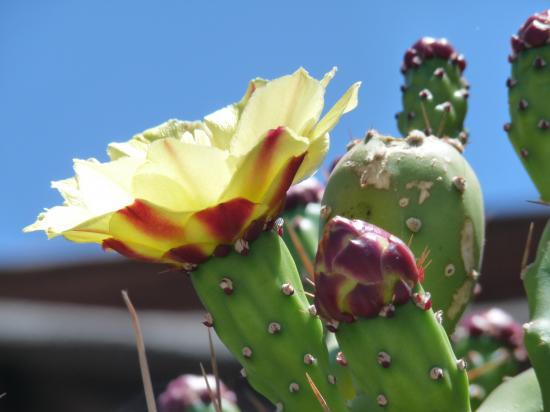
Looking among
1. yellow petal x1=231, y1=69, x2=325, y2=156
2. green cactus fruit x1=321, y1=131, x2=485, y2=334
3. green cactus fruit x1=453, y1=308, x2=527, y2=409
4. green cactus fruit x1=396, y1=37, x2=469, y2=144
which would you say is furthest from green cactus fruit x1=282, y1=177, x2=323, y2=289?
yellow petal x1=231, y1=69, x2=325, y2=156

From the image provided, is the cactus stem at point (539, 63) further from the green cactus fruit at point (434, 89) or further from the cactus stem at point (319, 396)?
the cactus stem at point (319, 396)

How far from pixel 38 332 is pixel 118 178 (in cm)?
313

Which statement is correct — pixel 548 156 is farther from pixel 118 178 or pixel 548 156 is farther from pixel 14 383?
pixel 14 383

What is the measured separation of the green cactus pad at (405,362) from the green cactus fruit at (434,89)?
2.15 feet

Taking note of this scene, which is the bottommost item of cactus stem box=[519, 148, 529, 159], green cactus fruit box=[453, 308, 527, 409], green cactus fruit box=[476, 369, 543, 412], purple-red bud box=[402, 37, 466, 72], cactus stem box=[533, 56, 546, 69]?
green cactus fruit box=[453, 308, 527, 409]

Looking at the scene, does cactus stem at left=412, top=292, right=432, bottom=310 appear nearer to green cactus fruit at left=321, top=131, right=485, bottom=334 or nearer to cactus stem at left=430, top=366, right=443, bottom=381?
cactus stem at left=430, top=366, right=443, bottom=381

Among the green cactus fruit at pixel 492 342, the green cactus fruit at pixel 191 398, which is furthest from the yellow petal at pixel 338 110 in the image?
the green cactus fruit at pixel 492 342

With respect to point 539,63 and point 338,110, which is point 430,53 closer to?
point 539,63

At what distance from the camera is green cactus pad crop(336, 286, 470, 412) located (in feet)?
2.88

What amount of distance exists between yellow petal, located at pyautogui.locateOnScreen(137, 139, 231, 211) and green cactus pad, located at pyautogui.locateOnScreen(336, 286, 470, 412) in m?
0.16

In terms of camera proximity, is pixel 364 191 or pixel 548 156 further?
pixel 548 156

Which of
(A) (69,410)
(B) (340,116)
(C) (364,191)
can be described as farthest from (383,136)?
(A) (69,410)

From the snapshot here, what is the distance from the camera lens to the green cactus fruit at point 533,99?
135 cm

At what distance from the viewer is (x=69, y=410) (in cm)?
385
